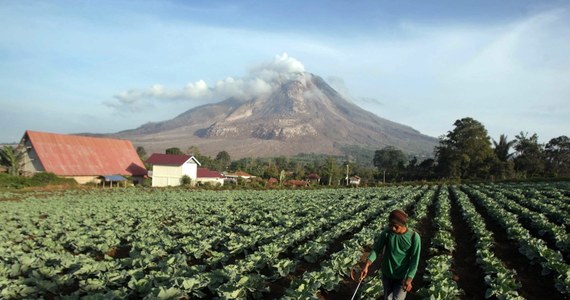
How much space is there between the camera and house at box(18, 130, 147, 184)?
4466cm

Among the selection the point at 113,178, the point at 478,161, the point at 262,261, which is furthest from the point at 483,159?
the point at 262,261

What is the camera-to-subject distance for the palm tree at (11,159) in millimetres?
42109

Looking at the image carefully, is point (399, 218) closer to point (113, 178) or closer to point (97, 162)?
point (113, 178)

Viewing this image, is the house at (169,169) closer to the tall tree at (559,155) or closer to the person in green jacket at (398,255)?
the person in green jacket at (398,255)

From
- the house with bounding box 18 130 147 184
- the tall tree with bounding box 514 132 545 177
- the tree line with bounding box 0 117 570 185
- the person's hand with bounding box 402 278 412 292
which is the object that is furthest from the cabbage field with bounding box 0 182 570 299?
the tall tree with bounding box 514 132 545 177

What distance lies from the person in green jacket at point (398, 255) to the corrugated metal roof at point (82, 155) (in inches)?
1794

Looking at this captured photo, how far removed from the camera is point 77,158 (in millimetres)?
47781

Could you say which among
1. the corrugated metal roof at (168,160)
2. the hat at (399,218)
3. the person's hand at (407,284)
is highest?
the corrugated metal roof at (168,160)

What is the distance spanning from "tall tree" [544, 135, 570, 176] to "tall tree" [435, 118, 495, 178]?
59.0ft

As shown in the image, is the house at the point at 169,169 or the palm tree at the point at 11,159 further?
the house at the point at 169,169

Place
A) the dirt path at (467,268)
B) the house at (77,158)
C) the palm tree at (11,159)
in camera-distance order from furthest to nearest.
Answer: the house at (77,158) < the palm tree at (11,159) < the dirt path at (467,268)

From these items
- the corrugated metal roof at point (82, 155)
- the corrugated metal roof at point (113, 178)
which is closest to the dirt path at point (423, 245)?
the corrugated metal roof at point (113, 178)

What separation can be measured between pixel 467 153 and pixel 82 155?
176 feet

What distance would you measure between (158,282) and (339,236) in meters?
7.66
